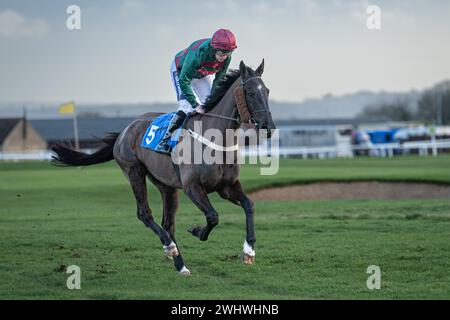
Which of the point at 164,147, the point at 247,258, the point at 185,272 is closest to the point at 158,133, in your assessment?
the point at 164,147

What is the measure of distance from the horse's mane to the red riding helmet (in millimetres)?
471

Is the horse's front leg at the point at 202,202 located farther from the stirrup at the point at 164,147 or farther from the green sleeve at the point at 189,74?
the green sleeve at the point at 189,74

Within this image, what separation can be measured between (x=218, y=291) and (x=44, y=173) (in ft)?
96.7

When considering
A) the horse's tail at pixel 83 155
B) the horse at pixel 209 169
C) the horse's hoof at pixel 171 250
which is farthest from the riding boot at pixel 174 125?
the horse's tail at pixel 83 155

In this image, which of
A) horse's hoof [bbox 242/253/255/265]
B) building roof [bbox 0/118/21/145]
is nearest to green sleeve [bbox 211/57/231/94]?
horse's hoof [bbox 242/253/255/265]

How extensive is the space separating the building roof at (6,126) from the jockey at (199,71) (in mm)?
77221

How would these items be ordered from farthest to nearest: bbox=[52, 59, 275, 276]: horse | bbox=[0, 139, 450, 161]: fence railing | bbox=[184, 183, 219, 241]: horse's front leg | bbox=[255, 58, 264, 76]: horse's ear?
bbox=[0, 139, 450, 161]: fence railing
bbox=[184, 183, 219, 241]: horse's front leg
bbox=[255, 58, 264, 76]: horse's ear
bbox=[52, 59, 275, 276]: horse

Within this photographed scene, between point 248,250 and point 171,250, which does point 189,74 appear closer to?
point 171,250

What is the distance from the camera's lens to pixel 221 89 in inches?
446

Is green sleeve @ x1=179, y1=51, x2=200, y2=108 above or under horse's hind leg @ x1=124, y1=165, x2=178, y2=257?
above

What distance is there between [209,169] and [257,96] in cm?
121

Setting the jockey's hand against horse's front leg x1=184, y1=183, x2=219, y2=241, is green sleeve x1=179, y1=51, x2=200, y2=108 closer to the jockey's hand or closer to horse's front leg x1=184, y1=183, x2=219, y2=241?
the jockey's hand

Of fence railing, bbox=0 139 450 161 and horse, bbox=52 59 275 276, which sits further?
fence railing, bbox=0 139 450 161

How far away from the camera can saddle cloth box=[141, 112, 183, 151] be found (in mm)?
11467
